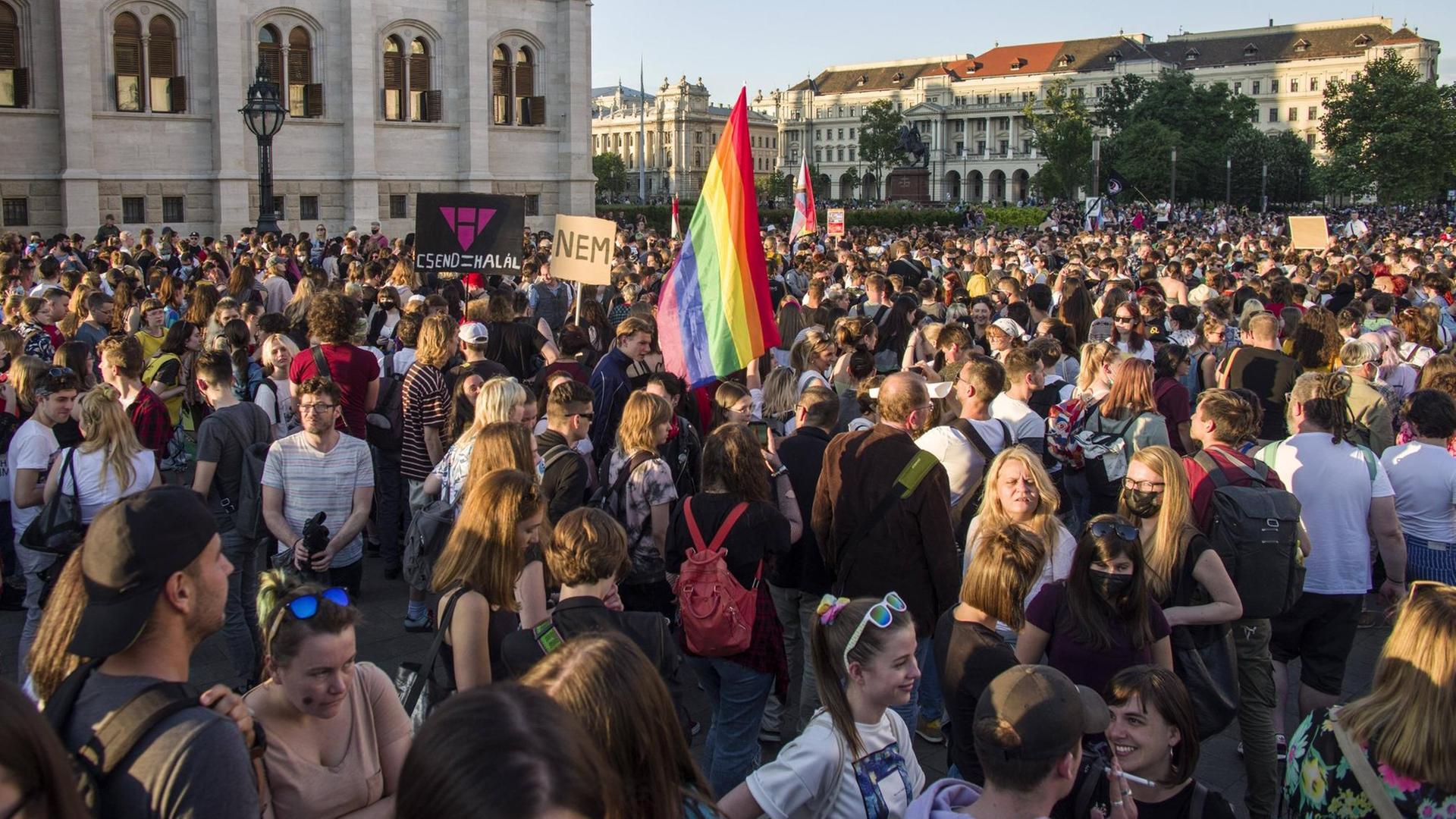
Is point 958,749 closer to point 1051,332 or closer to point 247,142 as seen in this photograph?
point 1051,332

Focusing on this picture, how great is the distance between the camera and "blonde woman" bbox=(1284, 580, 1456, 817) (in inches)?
119

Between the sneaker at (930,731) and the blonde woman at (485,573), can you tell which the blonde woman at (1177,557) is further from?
the blonde woman at (485,573)

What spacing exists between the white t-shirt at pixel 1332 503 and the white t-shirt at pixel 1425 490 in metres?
0.41

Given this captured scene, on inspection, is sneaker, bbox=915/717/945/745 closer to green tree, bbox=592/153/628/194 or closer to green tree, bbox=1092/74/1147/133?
green tree, bbox=1092/74/1147/133

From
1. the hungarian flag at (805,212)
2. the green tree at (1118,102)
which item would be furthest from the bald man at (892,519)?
the green tree at (1118,102)

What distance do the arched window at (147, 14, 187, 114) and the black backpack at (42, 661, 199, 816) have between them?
3208cm

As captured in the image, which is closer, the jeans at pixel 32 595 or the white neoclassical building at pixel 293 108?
the jeans at pixel 32 595

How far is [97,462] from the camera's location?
5652 millimetres

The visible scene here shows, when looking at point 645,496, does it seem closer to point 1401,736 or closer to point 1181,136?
point 1401,736

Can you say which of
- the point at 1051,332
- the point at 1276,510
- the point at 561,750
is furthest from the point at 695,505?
the point at 1051,332

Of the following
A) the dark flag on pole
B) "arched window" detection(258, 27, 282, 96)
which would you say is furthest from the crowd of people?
"arched window" detection(258, 27, 282, 96)

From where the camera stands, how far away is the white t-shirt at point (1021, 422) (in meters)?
6.86

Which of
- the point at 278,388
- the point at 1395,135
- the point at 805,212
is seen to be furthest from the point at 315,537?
the point at 1395,135

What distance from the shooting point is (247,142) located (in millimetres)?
32156
